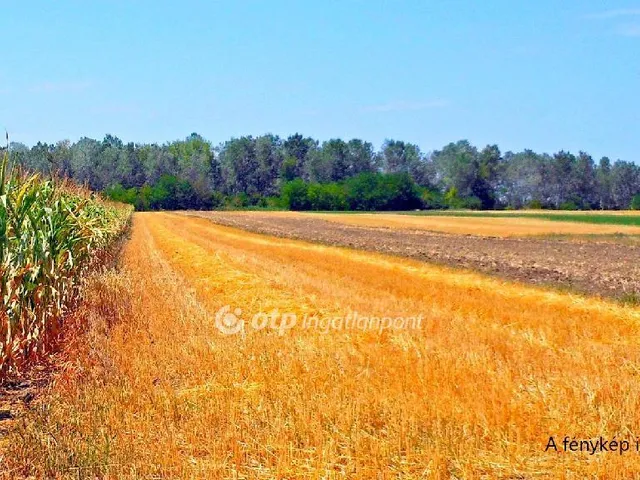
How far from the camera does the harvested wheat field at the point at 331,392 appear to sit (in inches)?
202

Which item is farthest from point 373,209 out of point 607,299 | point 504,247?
point 607,299

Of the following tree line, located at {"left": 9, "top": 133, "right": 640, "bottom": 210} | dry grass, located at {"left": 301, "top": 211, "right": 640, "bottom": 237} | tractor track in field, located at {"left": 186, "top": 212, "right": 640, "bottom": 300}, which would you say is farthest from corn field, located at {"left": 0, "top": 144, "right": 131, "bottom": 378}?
tree line, located at {"left": 9, "top": 133, "right": 640, "bottom": 210}

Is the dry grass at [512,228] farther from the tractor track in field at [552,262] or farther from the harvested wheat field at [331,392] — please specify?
the harvested wheat field at [331,392]

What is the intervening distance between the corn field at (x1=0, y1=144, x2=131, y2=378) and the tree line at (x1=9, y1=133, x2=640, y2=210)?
363ft

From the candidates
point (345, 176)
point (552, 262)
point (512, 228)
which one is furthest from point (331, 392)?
point (345, 176)

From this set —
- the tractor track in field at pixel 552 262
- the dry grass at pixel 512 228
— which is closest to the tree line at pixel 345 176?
the dry grass at pixel 512 228

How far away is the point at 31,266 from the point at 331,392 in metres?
4.05

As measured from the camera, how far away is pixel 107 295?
12328mm

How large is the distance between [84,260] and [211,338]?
552 cm

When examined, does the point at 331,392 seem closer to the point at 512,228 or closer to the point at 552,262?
the point at 552,262

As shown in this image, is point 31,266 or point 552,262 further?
point 552,262

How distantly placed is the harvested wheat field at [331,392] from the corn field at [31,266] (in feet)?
1.85

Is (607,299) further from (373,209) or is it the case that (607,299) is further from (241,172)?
(241,172)

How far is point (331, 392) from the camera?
22.2 ft
